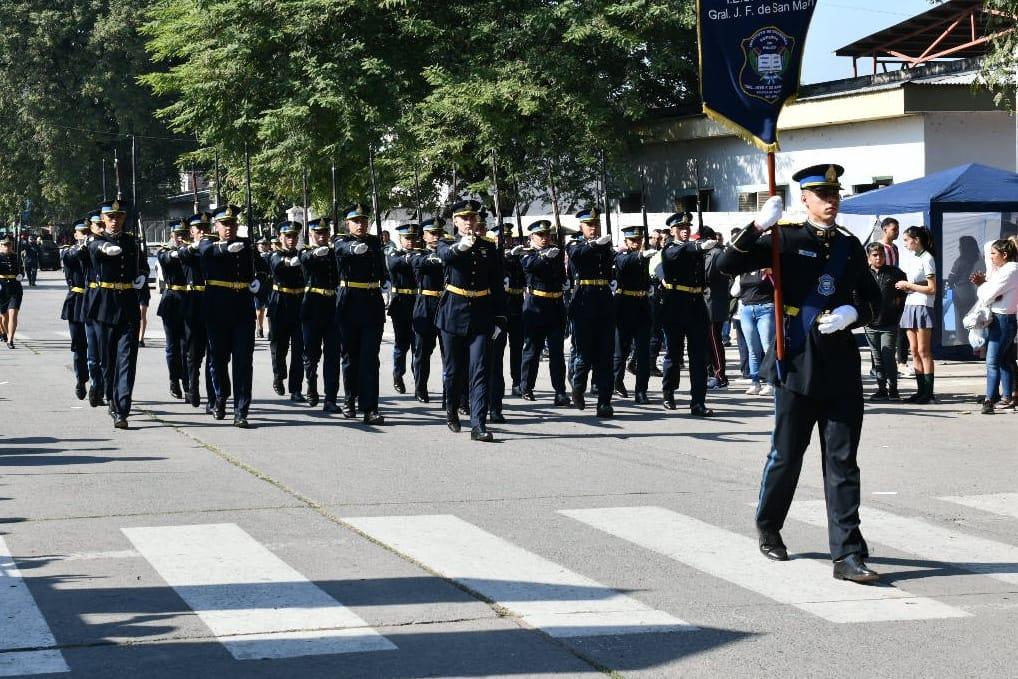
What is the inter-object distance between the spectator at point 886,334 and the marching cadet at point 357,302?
504 cm

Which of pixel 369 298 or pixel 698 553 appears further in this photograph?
pixel 369 298

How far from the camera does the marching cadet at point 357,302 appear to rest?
46.5 ft

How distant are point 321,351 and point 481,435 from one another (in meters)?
3.79

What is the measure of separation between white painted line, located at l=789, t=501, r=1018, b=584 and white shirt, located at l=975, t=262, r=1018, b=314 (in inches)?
230

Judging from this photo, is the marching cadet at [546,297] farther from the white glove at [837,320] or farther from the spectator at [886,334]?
the white glove at [837,320]

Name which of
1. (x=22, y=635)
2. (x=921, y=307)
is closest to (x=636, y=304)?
(x=921, y=307)

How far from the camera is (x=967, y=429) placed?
44.0 ft

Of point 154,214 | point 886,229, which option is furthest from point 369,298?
point 154,214

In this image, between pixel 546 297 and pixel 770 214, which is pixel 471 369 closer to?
pixel 546 297

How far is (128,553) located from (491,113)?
85.0ft

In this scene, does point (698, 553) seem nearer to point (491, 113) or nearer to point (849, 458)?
point (849, 458)

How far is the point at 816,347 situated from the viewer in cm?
747

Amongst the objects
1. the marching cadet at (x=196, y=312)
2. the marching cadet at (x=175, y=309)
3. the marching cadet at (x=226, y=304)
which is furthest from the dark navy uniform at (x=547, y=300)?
the marching cadet at (x=175, y=309)

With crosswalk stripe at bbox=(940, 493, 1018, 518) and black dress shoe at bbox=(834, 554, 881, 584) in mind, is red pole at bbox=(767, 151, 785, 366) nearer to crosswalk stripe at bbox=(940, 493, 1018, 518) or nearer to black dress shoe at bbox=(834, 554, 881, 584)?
black dress shoe at bbox=(834, 554, 881, 584)
